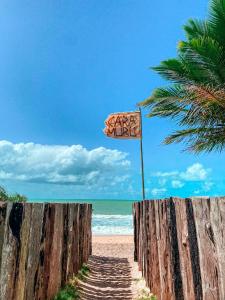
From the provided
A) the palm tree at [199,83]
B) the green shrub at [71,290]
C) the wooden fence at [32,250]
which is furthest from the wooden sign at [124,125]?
the wooden fence at [32,250]

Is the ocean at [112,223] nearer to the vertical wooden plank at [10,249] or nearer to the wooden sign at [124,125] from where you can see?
the wooden sign at [124,125]

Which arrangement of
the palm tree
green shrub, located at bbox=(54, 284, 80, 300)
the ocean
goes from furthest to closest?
1. the ocean
2. the palm tree
3. green shrub, located at bbox=(54, 284, 80, 300)

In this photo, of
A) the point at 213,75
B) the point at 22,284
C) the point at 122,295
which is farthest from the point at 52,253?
the point at 213,75

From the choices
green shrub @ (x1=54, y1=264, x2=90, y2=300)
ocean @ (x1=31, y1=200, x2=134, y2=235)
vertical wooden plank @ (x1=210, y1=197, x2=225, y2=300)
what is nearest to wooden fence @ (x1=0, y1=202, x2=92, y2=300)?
green shrub @ (x1=54, y1=264, x2=90, y2=300)

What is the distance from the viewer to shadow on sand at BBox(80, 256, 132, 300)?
5539mm

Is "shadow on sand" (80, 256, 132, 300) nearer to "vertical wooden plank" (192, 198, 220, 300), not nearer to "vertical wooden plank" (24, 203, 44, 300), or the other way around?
"vertical wooden plank" (24, 203, 44, 300)

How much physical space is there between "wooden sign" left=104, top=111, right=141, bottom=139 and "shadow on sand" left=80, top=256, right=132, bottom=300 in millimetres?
4377

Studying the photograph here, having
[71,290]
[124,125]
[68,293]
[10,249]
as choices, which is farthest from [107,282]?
[124,125]

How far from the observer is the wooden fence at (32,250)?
2.82 meters

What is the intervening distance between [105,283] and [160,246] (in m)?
2.92

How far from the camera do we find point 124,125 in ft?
39.0

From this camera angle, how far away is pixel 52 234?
165 inches

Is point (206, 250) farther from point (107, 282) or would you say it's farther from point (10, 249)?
point (107, 282)

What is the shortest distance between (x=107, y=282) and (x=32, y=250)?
3.72m
